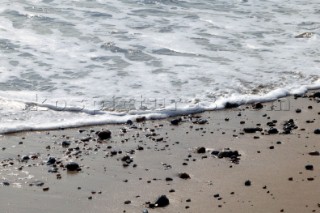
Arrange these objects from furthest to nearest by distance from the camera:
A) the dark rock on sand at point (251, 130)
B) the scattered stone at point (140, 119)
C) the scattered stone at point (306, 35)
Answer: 1. the scattered stone at point (306, 35)
2. the scattered stone at point (140, 119)
3. the dark rock on sand at point (251, 130)

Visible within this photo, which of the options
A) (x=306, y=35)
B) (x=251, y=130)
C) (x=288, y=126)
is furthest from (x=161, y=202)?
(x=306, y=35)

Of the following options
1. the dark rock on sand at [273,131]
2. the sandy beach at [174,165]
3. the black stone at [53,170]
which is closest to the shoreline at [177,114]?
the sandy beach at [174,165]

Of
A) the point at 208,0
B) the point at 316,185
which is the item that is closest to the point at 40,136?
the point at 316,185

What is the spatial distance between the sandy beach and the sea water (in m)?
0.59

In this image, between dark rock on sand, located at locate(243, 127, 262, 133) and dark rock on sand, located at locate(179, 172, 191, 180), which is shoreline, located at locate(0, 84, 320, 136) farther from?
dark rock on sand, located at locate(179, 172, 191, 180)

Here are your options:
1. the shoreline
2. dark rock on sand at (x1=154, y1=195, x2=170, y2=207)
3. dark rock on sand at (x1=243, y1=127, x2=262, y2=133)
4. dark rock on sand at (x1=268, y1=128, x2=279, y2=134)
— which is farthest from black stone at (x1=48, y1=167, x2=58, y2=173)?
dark rock on sand at (x1=268, y1=128, x2=279, y2=134)

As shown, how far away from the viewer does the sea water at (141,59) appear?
941 centimetres

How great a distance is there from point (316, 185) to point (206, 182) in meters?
1.22

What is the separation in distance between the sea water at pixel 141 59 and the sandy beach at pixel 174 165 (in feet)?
1.92

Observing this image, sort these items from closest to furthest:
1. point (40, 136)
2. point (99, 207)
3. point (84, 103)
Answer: point (99, 207) → point (40, 136) → point (84, 103)

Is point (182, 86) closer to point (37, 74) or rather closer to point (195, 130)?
point (195, 130)

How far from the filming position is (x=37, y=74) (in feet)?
35.1

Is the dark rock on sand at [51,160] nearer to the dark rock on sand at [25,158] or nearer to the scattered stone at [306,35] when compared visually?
the dark rock on sand at [25,158]

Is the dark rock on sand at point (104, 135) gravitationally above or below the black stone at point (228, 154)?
below
